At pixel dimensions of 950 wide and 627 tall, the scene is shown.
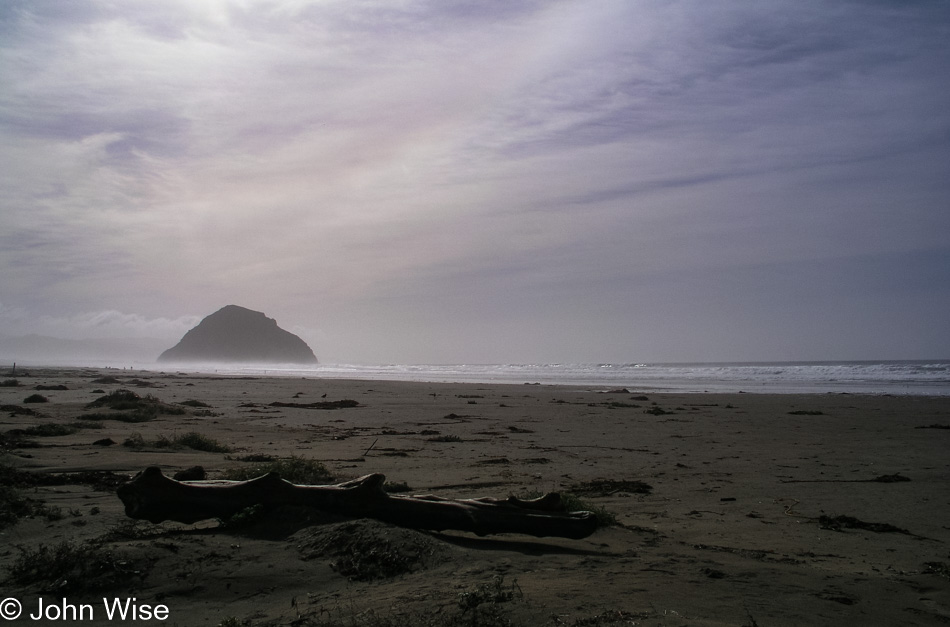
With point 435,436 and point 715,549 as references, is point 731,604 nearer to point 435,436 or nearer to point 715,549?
point 715,549

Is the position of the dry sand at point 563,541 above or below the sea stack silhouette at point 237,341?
below

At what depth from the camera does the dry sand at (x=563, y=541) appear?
3953 mm

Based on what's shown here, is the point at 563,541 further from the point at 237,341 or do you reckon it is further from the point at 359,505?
the point at 237,341

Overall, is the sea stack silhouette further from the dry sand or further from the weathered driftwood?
the weathered driftwood

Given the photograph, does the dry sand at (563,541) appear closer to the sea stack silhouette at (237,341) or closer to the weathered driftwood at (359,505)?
the weathered driftwood at (359,505)

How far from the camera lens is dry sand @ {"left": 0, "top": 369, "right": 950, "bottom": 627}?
3953mm

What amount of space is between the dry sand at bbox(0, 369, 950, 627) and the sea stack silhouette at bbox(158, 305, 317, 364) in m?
168

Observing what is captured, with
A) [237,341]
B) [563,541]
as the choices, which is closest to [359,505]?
[563,541]

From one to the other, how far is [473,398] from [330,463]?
624 inches

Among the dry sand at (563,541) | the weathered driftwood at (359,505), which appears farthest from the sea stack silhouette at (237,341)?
the weathered driftwood at (359,505)

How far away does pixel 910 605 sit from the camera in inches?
163

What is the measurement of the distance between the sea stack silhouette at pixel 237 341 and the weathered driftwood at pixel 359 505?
17223 cm

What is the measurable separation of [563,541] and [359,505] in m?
1.93

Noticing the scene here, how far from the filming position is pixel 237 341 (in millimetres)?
174500
